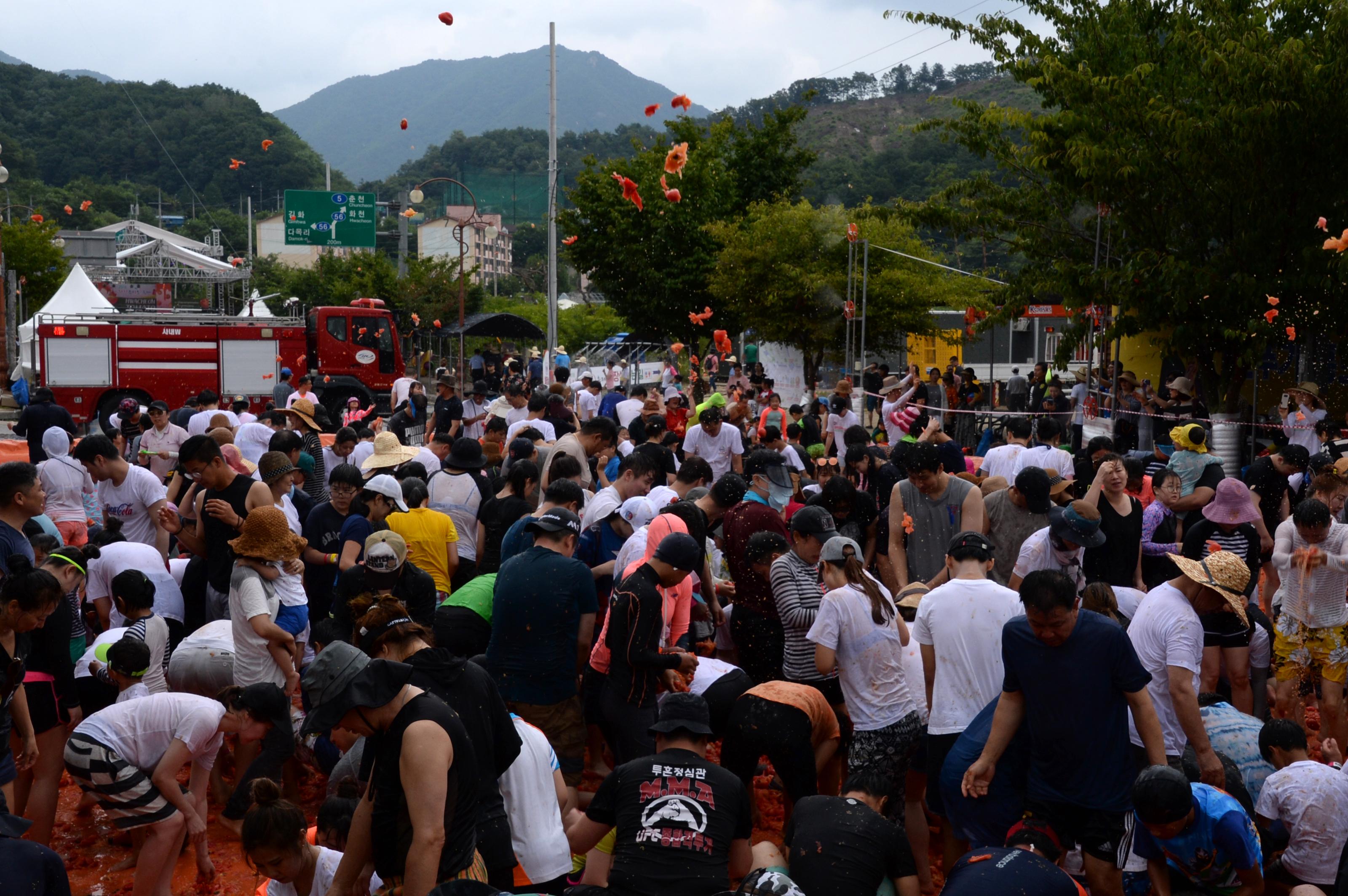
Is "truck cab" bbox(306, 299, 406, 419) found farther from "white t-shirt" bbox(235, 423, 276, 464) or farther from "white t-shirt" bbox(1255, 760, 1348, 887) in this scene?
"white t-shirt" bbox(1255, 760, 1348, 887)

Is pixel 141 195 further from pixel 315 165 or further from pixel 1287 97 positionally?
pixel 1287 97

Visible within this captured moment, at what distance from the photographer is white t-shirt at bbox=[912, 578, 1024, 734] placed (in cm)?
451

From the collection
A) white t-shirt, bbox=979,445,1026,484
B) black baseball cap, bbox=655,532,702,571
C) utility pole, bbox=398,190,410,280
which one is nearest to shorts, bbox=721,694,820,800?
black baseball cap, bbox=655,532,702,571

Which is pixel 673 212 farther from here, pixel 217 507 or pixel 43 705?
pixel 43 705

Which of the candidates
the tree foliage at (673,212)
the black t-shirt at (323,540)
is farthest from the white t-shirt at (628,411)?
the tree foliage at (673,212)

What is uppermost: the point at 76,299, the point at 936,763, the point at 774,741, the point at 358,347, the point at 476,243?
the point at 476,243

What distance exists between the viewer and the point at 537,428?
9633mm

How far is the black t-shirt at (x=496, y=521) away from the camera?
6566 mm

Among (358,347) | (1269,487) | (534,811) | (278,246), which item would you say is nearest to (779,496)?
(1269,487)

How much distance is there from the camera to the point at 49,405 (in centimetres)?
1184

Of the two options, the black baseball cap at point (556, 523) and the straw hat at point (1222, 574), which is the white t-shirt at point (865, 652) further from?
the straw hat at point (1222, 574)

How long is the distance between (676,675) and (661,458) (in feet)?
7.47

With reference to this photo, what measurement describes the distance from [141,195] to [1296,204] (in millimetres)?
105135

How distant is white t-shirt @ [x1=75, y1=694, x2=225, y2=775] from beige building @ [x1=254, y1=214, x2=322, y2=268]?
99.2m
